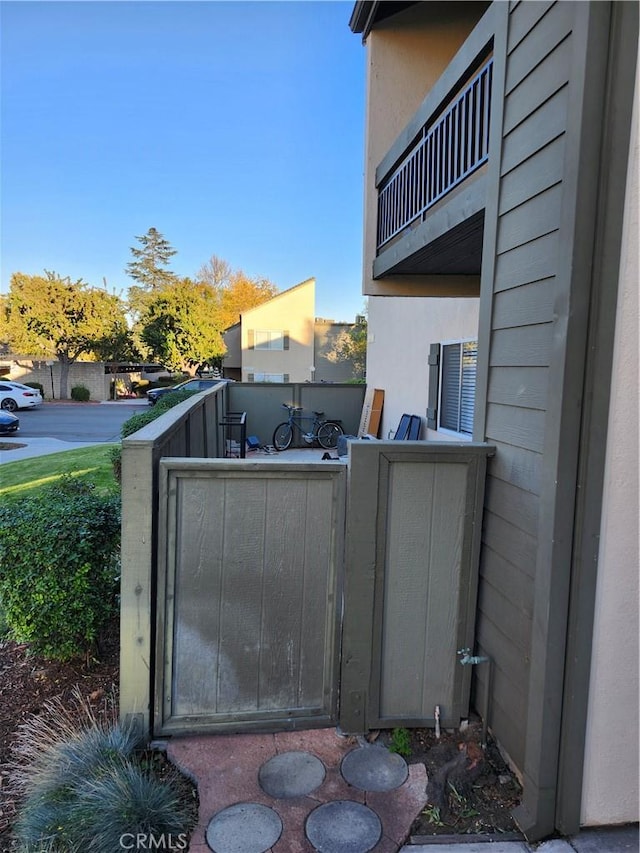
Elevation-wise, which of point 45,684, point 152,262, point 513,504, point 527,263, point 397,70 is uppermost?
point 152,262

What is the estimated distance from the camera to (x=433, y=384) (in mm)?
6586

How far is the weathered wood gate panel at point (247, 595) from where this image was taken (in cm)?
203

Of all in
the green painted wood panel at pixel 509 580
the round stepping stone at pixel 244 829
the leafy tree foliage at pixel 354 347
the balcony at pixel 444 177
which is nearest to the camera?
the round stepping stone at pixel 244 829

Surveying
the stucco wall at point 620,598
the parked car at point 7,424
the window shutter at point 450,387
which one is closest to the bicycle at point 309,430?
the window shutter at point 450,387

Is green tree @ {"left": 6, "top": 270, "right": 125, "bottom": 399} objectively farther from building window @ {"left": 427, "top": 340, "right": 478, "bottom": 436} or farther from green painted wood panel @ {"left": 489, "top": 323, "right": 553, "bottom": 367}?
green painted wood panel @ {"left": 489, "top": 323, "right": 553, "bottom": 367}

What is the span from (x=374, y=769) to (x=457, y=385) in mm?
4668

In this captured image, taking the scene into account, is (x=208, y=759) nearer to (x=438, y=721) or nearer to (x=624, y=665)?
(x=438, y=721)

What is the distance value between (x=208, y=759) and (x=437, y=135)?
3.68 m

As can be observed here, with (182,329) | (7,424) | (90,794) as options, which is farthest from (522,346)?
(182,329)

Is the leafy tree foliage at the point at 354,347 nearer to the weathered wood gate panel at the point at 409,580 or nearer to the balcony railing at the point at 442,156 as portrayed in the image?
the balcony railing at the point at 442,156

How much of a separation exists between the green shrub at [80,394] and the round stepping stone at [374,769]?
89.5ft

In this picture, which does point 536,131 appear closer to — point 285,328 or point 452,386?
point 452,386

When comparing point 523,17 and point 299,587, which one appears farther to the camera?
point 299,587

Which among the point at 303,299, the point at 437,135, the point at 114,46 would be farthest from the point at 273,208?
the point at 437,135
